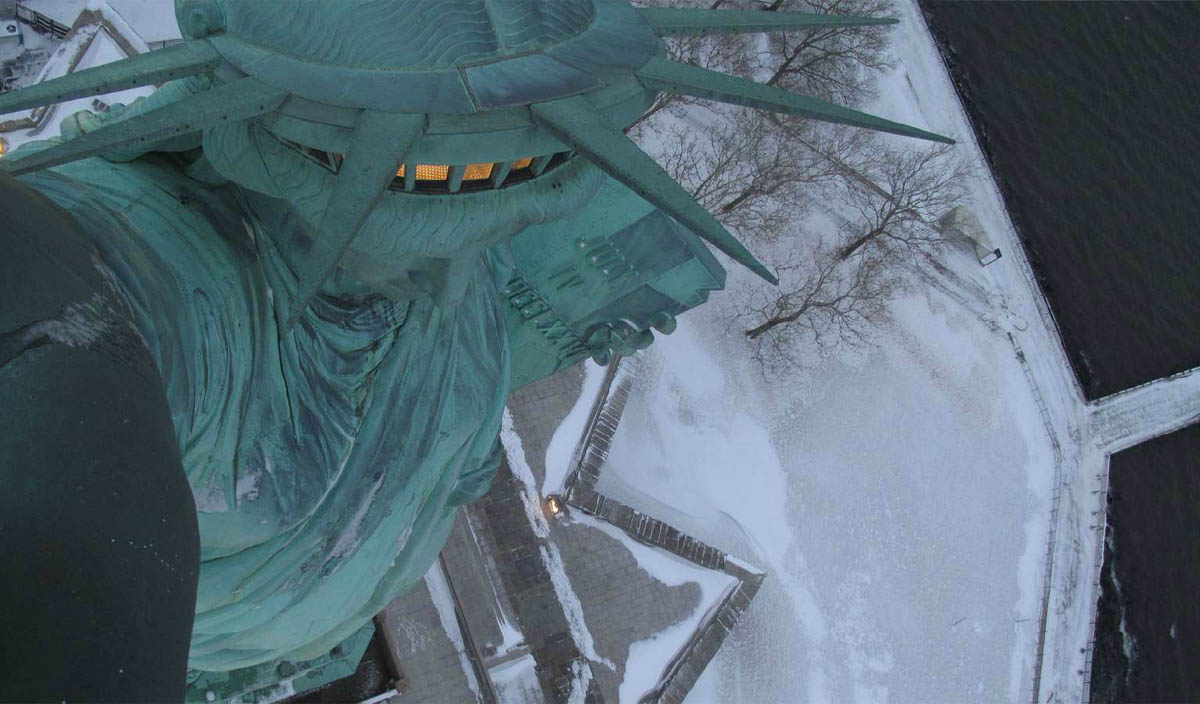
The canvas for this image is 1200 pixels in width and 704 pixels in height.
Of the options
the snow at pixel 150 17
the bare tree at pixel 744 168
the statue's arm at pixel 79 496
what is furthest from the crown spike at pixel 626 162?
the snow at pixel 150 17

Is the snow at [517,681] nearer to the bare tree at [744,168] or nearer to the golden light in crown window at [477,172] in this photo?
the bare tree at [744,168]

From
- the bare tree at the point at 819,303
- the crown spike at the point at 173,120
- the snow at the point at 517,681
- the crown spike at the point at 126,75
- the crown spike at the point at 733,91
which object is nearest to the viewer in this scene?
the crown spike at the point at 173,120

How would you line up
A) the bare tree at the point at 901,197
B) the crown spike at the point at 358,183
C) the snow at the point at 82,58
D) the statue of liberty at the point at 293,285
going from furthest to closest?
the bare tree at the point at 901,197
the snow at the point at 82,58
the crown spike at the point at 358,183
the statue of liberty at the point at 293,285

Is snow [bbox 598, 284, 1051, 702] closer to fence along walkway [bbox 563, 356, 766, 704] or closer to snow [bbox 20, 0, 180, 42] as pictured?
fence along walkway [bbox 563, 356, 766, 704]

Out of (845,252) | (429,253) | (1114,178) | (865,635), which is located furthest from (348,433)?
(1114,178)

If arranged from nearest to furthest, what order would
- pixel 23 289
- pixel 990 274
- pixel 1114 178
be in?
pixel 23 289 → pixel 990 274 → pixel 1114 178

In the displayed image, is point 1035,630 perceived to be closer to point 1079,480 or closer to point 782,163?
point 1079,480
